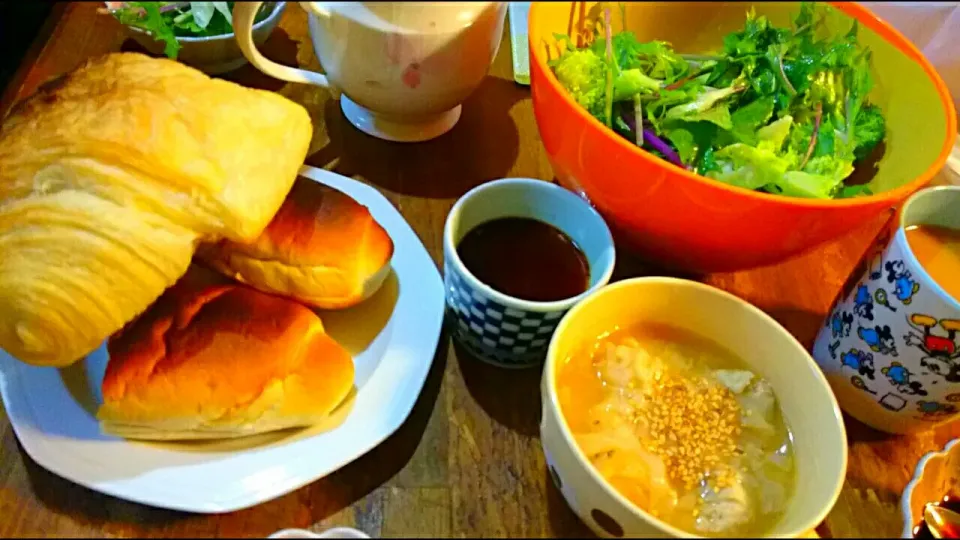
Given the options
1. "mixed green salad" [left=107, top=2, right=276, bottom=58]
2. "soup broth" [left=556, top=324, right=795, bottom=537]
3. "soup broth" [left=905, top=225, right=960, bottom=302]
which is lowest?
"soup broth" [left=556, top=324, right=795, bottom=537]

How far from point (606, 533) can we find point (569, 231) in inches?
10.9

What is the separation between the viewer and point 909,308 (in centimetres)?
56

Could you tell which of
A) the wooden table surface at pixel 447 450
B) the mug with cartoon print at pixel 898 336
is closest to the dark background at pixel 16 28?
the wooden table surface at pixel 447 450

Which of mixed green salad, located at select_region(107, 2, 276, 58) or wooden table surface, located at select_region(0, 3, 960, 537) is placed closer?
wooden table surface, located at select_region(0, 3, 960, 537)

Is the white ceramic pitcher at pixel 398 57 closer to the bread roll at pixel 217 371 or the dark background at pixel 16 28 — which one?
the bread roll at pixel 217 371

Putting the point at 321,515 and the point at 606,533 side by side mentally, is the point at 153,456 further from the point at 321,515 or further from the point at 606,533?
the point at 606,533

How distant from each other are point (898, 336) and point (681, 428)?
0.18 metres

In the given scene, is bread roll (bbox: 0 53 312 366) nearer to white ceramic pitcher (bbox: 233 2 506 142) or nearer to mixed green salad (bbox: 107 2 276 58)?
white ceramic pitcher (bbox: 233 2 506 142)

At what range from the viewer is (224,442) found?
577 millimetres

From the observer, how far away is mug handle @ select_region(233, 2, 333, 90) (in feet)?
2.12

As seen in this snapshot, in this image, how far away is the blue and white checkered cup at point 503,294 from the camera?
60cm

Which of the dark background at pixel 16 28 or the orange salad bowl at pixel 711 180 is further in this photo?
the dark background at pixel 16 28

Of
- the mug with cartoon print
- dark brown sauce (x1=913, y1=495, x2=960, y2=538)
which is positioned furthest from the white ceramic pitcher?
dark brown sauce (x1=913, y1=495, x2=960, y2=538)

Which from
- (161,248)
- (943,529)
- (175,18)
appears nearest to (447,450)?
(161,248)
